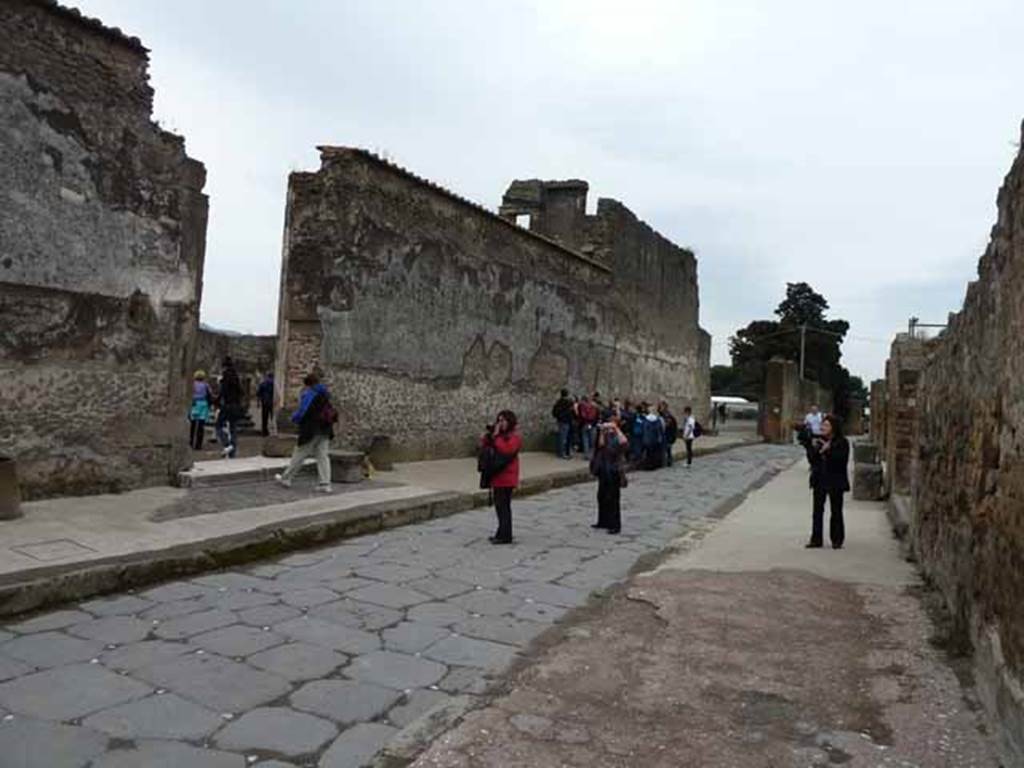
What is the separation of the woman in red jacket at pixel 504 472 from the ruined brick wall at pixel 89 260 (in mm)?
3125

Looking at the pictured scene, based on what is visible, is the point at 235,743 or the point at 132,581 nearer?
the point at 235,743

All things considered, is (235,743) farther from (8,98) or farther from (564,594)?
(8,98)

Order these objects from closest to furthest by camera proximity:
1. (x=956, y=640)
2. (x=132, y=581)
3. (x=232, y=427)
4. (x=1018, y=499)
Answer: (x=1018, y=499) → (x=956, y=640) → (x=132, y=581) → (x=232, y=427)

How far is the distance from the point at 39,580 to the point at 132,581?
2.06ft

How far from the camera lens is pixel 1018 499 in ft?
11.2

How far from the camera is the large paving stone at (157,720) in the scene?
10.7 ft

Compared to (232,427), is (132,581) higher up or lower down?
lower down

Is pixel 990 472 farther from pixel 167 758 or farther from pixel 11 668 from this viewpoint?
pixel 11 668

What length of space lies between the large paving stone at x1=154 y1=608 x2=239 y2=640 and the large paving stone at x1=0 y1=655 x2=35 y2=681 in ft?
2.20

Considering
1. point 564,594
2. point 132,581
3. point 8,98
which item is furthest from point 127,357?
point 564,594

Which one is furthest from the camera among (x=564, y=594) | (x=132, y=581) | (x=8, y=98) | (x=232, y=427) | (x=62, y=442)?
(x=232, y=427)

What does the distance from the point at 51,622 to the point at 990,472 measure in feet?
15.7

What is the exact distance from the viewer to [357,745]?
325 cm

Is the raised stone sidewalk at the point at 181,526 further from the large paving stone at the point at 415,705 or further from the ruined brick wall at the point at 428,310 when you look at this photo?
the large paving stone at the point at 415,705
